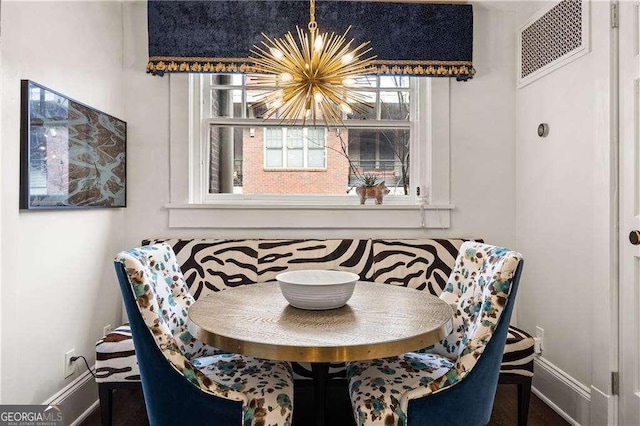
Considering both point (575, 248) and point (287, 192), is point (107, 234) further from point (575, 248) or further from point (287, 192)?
point (575, 248)

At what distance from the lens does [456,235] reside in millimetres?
2779

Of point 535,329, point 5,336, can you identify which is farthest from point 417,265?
point 5,336

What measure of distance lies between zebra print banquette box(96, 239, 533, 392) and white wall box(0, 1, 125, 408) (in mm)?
422

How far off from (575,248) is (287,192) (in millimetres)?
1762

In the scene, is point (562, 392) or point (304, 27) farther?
point (304, 27)

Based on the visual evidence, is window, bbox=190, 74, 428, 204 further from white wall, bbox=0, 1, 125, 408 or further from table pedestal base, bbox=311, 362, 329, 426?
table pedestal base, bbox=311, 362, 329, 426

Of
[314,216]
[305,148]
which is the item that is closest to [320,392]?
[314,216]

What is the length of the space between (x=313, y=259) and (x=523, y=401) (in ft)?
4.34

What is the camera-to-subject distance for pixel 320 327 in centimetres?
130

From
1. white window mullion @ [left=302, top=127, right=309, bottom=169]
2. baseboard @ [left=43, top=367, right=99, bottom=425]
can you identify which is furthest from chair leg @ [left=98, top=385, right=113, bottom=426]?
white window mullion @ [left=302, top=127, right=309, bottom=169]

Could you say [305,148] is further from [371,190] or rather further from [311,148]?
[371,190]

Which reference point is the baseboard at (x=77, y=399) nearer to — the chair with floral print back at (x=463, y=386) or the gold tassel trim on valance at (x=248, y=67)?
the chair with floral print back at (x=463, y=386)

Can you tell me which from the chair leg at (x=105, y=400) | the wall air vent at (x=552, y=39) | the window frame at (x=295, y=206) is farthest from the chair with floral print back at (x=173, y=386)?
the wall air vent at (x=552, y=39)

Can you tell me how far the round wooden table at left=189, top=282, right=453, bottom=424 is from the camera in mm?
1154
